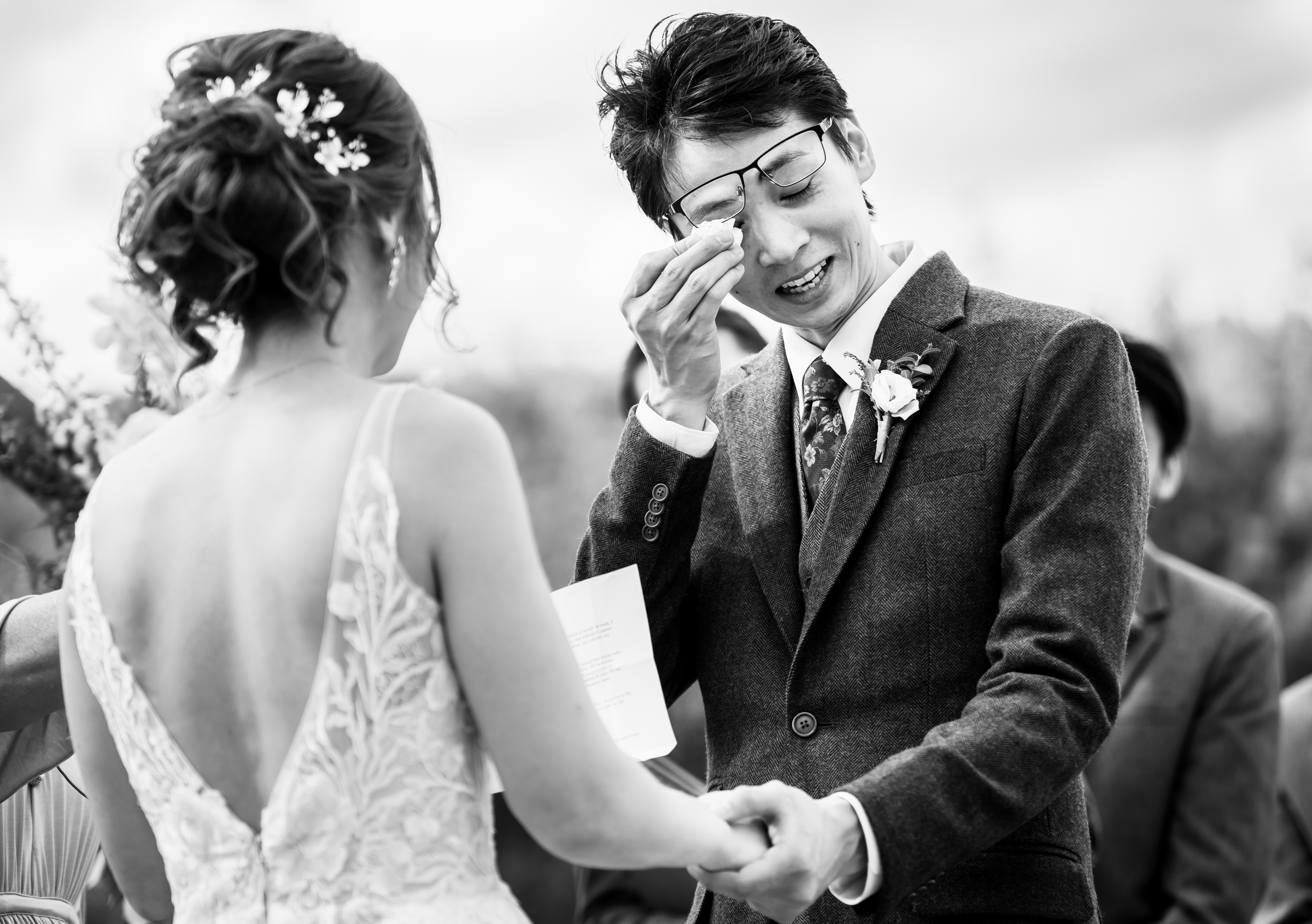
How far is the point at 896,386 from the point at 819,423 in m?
0.19

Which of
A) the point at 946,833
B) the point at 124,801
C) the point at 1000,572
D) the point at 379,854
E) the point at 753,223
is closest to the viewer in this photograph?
the point at 379,854

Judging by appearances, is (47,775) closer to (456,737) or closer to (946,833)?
(456,737)

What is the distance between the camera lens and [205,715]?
1664mm

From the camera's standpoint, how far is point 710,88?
2.50m

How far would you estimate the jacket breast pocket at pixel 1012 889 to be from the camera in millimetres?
2137

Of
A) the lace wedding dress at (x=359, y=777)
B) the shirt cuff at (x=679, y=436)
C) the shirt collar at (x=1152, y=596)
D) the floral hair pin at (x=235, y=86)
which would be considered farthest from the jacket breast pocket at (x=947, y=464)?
the shirt collar at (x=1152, y=596)

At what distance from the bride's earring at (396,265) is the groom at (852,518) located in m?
0.72

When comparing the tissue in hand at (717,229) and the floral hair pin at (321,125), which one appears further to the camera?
the tissue in hand at (717,229)

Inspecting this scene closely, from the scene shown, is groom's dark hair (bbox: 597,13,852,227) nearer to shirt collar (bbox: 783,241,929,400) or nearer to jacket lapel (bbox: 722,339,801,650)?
shirt collar (bbox: 783,241,929,400)

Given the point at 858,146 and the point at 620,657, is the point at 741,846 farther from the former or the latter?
the point at 858,146

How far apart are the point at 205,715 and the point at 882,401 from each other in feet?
3.88

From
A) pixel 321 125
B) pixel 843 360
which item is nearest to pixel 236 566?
pixel 321 125

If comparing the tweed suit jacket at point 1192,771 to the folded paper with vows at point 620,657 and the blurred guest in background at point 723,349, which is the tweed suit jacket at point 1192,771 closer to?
the blurred guest in background at point 723,349

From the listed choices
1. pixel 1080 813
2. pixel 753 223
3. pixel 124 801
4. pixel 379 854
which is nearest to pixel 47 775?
pixel 124 801
